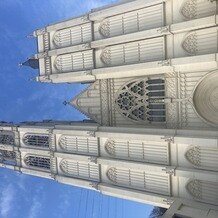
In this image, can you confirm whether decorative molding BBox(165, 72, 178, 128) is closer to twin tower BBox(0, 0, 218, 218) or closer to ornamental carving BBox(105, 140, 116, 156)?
twin tower BBox(0, 0, 218, 218)

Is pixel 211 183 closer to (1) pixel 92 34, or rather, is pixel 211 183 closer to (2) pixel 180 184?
(2) pixel 180 184

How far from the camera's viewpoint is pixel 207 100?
24297mm

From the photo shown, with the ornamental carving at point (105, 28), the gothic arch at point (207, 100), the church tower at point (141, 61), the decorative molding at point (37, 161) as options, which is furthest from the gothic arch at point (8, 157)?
the gothic arch at point (207, 100)

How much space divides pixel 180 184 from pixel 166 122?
3.63m

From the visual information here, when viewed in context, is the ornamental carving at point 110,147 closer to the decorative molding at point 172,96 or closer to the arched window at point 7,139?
the decorative molding at point 172,96

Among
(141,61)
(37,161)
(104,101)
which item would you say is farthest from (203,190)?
(37,161)

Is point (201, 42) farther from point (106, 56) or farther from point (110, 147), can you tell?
point (110, 147)

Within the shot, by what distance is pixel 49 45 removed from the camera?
30953 mm

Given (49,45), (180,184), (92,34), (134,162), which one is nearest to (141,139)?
(134,162)

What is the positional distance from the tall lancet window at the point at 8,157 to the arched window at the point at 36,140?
7.50ft

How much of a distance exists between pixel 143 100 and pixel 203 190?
22.0 ft

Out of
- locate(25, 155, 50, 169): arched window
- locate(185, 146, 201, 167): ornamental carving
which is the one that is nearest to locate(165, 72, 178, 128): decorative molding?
locate(185, 146, 201, 167): ornamental carving

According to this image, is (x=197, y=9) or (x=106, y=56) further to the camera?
(x=106, y=56)

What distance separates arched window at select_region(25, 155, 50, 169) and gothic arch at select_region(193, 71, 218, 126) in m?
12.4
